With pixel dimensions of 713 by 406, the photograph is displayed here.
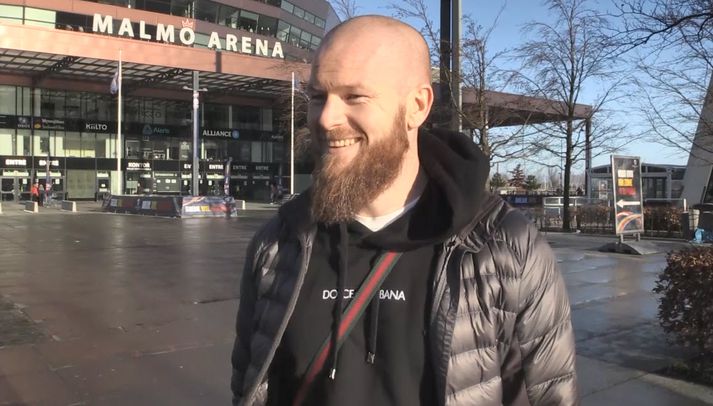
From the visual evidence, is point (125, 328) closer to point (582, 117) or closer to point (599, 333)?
point (599, 333)

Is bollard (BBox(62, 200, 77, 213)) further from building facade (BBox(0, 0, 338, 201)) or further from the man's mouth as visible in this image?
the man's mouth

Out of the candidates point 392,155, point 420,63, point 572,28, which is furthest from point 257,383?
point 572,28

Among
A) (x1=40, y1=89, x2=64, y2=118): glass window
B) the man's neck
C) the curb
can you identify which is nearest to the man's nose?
the man's neck

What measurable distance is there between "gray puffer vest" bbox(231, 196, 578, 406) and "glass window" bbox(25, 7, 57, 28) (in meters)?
47.6

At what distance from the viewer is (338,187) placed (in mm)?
1702

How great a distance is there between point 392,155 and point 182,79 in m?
47.9

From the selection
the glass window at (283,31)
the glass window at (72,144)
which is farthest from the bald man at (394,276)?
the glass window at (283,31)

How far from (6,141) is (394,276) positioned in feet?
172

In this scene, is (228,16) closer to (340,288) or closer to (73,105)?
(73,105)

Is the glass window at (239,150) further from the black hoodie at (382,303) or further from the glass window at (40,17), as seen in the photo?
the black hoodie at (382,303)

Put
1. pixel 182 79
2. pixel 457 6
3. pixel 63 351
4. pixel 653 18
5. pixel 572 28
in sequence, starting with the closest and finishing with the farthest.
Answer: pixel 63 351 < pixel 653 18 < pixel 457 6 < pixel 572 28 < pixel 182 79

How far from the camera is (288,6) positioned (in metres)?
54.7

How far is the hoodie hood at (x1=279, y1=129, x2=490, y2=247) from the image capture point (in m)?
1.66

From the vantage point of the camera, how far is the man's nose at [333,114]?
1.69m
